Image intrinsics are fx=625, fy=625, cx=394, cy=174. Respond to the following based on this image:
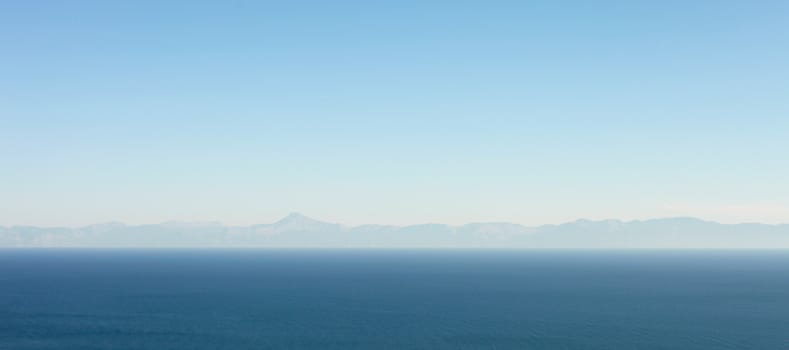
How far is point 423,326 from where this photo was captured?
10188cm

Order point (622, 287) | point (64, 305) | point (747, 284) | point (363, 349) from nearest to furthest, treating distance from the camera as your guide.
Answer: point (363, 349) < point (64, 305) < point (622, 287) < point (747, 284)

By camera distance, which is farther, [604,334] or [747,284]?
[747,284]

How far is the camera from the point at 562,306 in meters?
128

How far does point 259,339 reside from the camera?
296 ft

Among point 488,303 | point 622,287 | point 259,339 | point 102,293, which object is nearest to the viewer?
point 259,339

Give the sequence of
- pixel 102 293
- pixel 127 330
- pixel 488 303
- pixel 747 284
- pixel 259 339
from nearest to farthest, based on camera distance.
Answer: pixel 259 339
pixel 127 330
pixel 488 303
pixel 102 293
pixel 747 284

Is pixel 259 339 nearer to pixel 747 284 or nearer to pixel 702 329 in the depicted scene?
pixel 702 329

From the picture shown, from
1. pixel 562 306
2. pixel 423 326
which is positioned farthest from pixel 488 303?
pixel 423 326

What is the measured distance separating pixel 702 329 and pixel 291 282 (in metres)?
127

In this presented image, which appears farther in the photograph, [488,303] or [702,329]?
[488,303]

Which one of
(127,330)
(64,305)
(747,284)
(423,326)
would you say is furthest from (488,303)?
(747,284)

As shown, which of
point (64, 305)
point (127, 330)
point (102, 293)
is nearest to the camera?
point (127, 330)

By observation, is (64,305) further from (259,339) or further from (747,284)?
(747,284)

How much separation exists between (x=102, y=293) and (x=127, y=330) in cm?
6386
